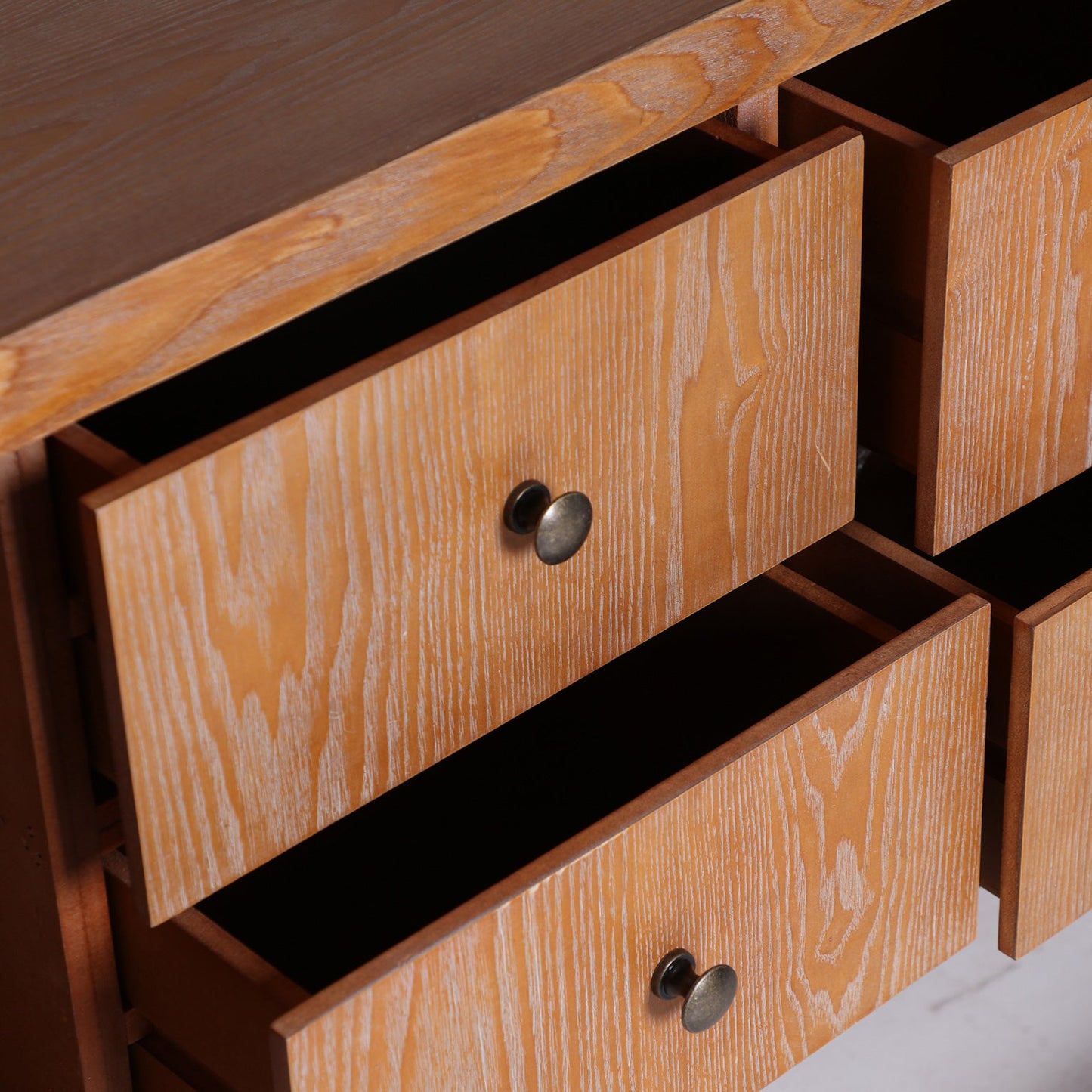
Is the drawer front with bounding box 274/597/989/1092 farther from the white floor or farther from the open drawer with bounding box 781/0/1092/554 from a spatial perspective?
the white floor

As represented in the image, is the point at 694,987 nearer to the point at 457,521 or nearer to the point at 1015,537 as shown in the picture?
the point at 457,521

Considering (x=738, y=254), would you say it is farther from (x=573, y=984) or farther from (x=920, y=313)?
(x=573, y=984)

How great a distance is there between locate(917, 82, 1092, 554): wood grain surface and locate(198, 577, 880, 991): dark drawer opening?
12 cm

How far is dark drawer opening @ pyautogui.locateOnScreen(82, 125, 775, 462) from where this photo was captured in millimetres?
754

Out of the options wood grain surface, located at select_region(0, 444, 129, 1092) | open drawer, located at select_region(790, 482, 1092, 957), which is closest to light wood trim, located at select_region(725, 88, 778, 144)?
open drawer, located at select_region(790, 482, 1092, 957)

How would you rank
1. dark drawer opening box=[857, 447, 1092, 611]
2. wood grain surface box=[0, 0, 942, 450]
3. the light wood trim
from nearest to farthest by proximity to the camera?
1. wood grain surface box=[0, 0, 942, 450]
2. the light wood trim
3. dark drawer opening box=[857, 447, 1092, 611]

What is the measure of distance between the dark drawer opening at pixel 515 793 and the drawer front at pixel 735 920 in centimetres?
11

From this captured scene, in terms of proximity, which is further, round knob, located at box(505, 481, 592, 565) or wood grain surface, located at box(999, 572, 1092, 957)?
wood grain surface, located at box(999, 572, 1092, 957)

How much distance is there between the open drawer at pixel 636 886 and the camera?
0.63 metres

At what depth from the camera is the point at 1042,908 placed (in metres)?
0.85

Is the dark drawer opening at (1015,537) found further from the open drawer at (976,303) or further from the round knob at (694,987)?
the round knob at (694,987)

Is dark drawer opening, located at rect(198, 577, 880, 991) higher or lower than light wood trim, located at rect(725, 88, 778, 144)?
lower

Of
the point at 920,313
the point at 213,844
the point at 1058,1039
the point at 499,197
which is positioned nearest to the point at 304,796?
the point at 213,844

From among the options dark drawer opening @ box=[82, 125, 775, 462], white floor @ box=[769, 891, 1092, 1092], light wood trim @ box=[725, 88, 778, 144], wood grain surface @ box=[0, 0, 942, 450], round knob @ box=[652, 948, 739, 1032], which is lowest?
white floor @ box=[769, 891, 1092, 1092]
